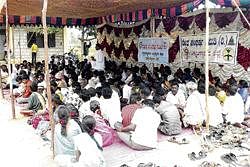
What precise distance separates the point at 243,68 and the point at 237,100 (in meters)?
2.49

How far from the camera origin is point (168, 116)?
602 centimetres

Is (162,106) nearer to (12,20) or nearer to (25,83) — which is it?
(25,83)

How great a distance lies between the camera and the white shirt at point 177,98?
22.7 feet

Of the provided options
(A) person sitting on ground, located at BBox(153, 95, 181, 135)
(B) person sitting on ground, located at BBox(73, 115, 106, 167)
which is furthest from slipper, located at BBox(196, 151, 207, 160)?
(B) person sitting on ground, located at BBox(73, 115, 106, 167)

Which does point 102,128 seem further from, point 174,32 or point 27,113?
point 174,32

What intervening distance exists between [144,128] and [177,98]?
6.44 ft

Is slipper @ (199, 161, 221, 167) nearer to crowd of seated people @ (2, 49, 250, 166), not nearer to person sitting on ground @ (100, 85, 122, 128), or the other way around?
crowd of seated people @ (2, 49, 250, 166)

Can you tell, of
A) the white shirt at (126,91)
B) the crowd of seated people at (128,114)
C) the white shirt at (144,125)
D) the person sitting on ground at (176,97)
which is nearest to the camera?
the crowd of seated people at (128,114)

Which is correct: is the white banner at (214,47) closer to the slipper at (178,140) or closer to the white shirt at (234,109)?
the white shirt at (234,109)

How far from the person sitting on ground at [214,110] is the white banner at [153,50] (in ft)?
15.3

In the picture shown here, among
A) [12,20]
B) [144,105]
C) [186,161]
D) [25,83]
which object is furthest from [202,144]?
[12,20]

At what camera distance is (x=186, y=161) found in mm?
5012

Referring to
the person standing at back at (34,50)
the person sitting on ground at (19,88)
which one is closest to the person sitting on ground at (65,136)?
the person sitting on ground at (19,88)

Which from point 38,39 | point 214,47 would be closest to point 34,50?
point 38,39
